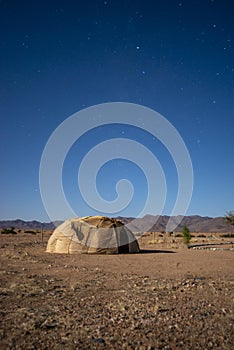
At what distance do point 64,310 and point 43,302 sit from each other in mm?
900

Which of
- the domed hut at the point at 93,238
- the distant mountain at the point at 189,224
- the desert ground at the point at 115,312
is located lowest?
the desert ground at the point at 115,312

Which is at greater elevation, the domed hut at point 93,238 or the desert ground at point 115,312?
the domed hut at point 93,238

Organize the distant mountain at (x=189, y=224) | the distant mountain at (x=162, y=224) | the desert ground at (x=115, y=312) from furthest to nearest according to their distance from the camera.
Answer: the distant mountain at (x=162, y=224) → the distant mountain at (x=189, y=224) → the desert ground at (x=115, y=312)

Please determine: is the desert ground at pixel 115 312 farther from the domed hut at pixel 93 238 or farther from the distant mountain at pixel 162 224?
the distant mountain at pixel 162 224

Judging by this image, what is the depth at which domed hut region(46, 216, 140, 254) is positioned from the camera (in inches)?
802

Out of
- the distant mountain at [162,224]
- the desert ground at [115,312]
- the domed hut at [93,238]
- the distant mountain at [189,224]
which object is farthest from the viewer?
the distant mountain at [162,224]

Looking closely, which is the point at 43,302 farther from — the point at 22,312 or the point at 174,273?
the point at 174,273

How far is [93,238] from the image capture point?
20594 millimetres

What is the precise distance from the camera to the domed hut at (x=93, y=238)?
20359 millimetres

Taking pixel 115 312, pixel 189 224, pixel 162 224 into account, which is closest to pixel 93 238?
pixel 115 312

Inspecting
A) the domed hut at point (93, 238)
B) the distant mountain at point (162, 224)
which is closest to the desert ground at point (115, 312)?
the domed hut at point (93, 238)

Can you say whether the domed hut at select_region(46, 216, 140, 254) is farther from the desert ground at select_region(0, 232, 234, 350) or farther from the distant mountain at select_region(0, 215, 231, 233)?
the distant mountain at select_region(0, 215, 231, 233)

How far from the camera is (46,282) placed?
931cm

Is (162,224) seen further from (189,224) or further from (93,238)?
(93,238)
